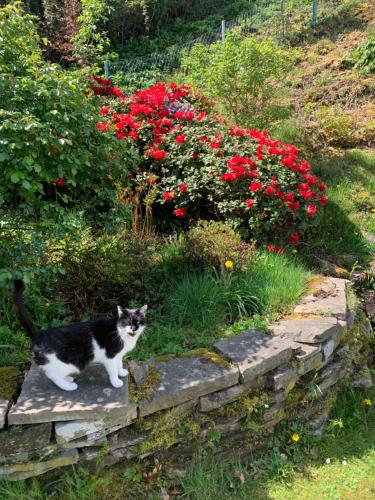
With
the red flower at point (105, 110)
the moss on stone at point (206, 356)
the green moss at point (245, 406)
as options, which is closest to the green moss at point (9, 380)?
the moss on stone at point (206, 356)

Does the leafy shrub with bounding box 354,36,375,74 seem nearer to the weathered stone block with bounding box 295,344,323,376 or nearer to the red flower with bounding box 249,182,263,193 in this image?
the red flower with bounding box 249,182,263,193

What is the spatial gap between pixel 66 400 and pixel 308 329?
1.89m

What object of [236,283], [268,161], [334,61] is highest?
[334,61]

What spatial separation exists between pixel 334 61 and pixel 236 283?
8711 millimetres

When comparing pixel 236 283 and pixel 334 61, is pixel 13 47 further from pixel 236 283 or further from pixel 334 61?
pixel 334 61

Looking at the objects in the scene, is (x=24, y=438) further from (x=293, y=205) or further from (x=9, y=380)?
(x=293, y=205)

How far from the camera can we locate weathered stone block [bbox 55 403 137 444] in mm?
2414

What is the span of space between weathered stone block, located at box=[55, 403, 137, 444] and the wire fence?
11181 millimetres

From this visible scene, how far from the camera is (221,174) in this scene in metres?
4.61

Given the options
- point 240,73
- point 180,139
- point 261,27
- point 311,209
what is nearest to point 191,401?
point 311,209

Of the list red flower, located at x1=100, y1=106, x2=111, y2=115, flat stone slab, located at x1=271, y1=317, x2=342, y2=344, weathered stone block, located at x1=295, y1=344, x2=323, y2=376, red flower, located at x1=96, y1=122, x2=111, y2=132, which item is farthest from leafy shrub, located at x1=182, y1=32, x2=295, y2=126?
weathered stone block, located at x1=295, y1=344, x2=323, y2=376

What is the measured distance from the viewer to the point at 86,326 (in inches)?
98.7

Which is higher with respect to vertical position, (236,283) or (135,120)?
(135,120)

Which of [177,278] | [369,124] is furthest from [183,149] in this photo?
[369,124]
